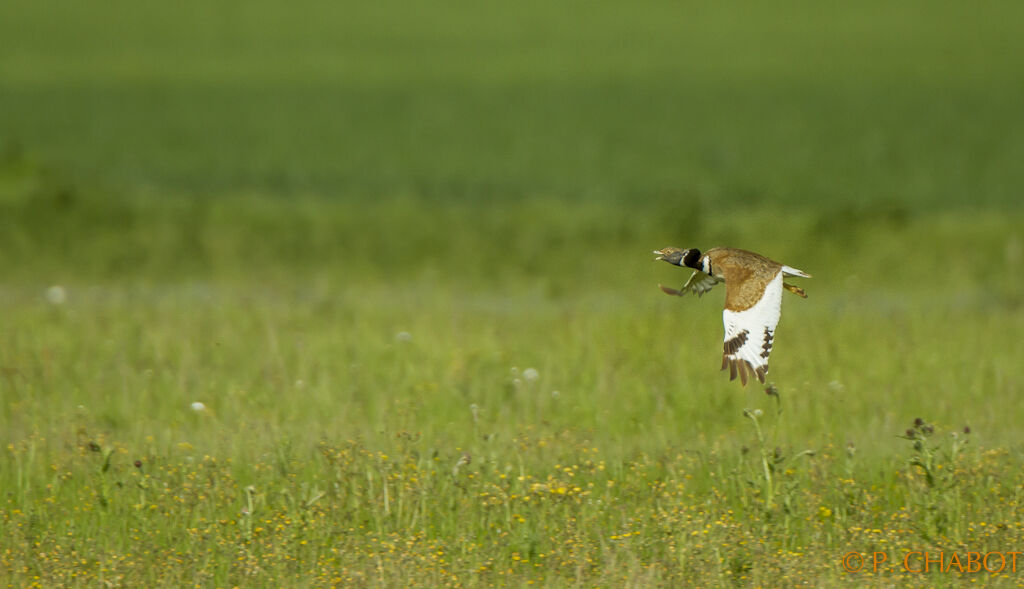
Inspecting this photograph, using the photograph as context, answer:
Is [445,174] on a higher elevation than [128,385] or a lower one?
higher

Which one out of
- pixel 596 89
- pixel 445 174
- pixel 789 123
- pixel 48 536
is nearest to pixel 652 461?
pixel 48 536

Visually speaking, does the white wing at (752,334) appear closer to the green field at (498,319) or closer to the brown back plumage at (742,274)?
the brown back plumage at (742,274)

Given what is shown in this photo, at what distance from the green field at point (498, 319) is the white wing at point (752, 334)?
779 millimetres

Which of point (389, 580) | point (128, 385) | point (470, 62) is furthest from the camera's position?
point (470, 62)

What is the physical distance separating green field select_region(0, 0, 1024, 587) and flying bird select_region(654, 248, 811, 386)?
756 mm

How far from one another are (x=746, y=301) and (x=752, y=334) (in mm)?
157

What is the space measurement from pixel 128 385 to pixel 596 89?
2010 cm

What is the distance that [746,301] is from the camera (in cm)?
568

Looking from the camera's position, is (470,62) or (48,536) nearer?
(48,536)

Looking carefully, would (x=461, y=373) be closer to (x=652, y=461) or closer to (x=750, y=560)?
(x=652, y=461)

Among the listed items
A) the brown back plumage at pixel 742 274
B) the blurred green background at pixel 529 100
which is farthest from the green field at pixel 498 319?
the brown back plumage at pixel 742 274

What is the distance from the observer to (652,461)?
727 cm

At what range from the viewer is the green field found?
6254 millimetres

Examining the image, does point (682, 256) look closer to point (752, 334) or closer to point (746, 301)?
point (746, 301)
